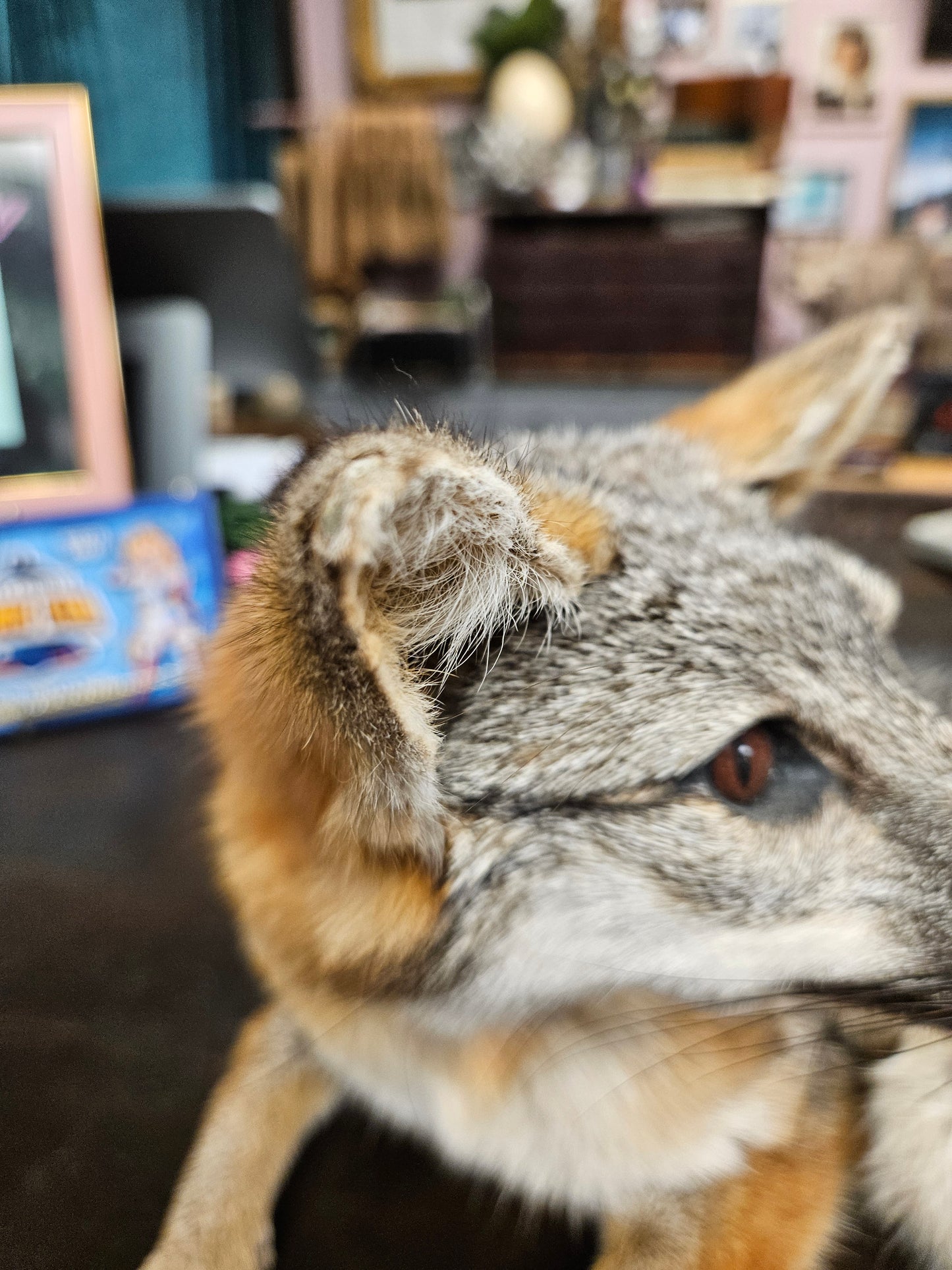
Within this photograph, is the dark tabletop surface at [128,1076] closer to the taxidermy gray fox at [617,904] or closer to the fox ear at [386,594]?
the taxidermy gray fox at [617,904]

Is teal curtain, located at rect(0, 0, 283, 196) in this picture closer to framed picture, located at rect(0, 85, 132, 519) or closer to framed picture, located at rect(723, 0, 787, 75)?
framed picture, located at rect(0, 85, 132, 519)

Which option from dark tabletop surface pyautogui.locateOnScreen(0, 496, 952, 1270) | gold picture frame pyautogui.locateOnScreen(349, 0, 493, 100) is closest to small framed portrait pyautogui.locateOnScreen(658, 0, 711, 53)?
gold picture frame pyautogui.locateOnScreen(349, 0, 493, 100)

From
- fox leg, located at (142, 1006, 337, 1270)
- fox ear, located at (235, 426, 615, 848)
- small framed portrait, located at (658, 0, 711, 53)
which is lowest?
fox leg, located at (142, 1006, 337, 1270)

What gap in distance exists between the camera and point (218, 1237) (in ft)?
1.95

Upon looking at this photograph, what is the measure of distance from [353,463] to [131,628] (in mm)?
749

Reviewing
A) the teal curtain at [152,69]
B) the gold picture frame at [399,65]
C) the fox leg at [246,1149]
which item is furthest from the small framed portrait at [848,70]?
the fox leg at [246,1149]

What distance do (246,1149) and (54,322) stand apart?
0.89 metres

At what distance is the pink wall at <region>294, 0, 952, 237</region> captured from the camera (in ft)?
12.3

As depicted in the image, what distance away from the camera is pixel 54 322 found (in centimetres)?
91

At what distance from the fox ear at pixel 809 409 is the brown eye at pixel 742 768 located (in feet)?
1.43

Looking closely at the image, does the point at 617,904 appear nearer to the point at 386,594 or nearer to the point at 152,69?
the point at 386,594

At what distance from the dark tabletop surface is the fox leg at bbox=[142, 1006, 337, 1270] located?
15mm

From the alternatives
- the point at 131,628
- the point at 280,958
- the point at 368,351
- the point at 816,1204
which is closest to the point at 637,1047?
the point at 816,1204

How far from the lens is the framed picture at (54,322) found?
0.76 m
